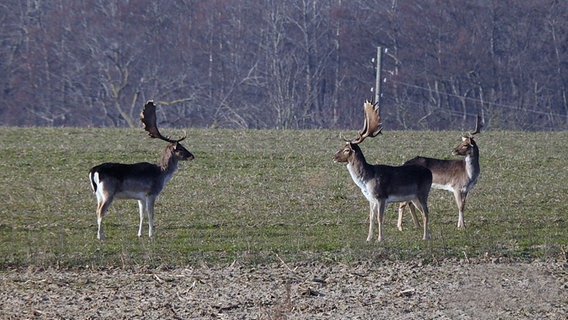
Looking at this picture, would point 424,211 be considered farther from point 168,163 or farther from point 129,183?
point 129,183

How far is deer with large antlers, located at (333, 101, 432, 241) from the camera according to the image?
54.3 feet

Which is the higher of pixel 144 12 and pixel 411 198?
pixel 144 12

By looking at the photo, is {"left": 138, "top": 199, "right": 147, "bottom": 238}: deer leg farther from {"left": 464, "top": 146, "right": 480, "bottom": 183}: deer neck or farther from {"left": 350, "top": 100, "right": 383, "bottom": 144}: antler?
{"left": 464, "top": 146, "right": 480, "bottom": 183}: deer neck


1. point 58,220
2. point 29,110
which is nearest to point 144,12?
point 29,110

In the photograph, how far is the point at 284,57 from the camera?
55500 mm

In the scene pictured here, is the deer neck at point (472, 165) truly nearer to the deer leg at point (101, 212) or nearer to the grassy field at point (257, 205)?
the grassy field at point (257, 205)

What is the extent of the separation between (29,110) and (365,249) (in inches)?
1681

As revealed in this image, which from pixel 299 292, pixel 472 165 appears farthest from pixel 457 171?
pixel 299 292

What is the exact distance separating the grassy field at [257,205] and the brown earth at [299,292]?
0.58 m

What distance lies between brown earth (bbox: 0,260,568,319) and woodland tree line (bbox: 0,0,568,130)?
38.2m

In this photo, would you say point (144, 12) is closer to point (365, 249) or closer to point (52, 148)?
point (52, 148)

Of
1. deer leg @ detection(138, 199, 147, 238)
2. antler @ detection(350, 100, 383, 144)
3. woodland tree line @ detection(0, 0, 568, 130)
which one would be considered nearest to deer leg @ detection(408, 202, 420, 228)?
antler @ detection(350, 100, 383, 144)

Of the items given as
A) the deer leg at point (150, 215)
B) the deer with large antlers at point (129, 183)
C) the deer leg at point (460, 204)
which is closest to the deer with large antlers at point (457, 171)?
the deer leg at point (460, 204)

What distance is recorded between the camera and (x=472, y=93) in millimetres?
56875
